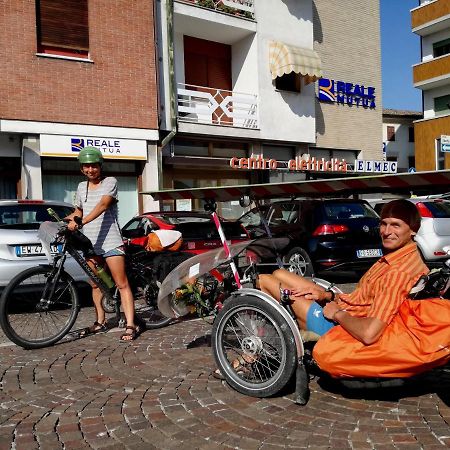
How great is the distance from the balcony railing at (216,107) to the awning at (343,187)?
40.8 feet

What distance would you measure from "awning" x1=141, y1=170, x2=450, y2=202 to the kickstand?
1279mm

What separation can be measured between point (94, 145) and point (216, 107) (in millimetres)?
4896

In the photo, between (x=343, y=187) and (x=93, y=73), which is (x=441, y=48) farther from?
(x=343, y=187)

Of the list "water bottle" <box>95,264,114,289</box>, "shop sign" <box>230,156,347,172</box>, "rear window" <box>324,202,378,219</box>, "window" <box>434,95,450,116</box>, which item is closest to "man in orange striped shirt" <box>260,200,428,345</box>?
"water bottle" <box>95,264,114,289</box>

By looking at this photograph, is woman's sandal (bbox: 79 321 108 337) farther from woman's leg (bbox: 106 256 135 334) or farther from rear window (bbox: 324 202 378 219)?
rear window (bbox: 324 202 378 219)

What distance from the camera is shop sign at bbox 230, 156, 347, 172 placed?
18.1 meters

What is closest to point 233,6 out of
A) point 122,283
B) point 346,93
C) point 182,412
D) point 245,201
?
point 346,93

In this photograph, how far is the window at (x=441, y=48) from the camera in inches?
1161

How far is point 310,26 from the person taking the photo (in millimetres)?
20422

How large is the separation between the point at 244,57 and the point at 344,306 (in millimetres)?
17283

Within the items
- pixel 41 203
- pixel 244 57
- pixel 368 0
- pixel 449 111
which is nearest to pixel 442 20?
pixel 449 111

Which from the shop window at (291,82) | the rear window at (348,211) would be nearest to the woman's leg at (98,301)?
the rear window at (348,211)

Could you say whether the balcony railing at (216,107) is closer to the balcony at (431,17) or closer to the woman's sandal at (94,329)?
the woman's sandal at (94,329)

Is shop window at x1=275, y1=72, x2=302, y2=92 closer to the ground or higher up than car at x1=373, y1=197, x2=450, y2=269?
higher up
